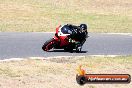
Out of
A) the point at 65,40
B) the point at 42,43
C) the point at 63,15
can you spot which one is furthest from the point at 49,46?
the point at 63,15

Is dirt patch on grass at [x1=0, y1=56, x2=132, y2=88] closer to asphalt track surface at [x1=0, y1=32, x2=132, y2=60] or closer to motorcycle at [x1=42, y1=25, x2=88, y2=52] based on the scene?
asphalt track surface at [x1=0, y1=32, x2=132, y2=60]

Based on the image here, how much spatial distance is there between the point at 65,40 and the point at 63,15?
17032 mm

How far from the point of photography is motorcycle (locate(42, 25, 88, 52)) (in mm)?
18422

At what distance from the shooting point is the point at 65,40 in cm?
1858

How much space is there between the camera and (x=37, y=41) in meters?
21.8

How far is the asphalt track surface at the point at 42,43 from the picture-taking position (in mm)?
18172

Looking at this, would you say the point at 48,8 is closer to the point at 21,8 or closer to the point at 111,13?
the point at 21,8

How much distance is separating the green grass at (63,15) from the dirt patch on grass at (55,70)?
402 inches

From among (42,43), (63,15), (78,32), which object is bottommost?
(63,15)

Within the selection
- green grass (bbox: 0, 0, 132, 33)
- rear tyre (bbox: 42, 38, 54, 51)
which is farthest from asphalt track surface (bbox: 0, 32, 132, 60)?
green grass (bbox: 0, 0, 132, 33)

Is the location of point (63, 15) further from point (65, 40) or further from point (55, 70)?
point (55, 70)

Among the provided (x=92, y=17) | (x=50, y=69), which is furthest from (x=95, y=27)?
(x=50, y=69)

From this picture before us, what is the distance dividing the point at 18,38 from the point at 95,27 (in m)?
7.85

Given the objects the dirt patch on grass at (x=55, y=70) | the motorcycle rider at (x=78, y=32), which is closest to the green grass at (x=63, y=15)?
the motorcycle rider at (x=78, y=32)
